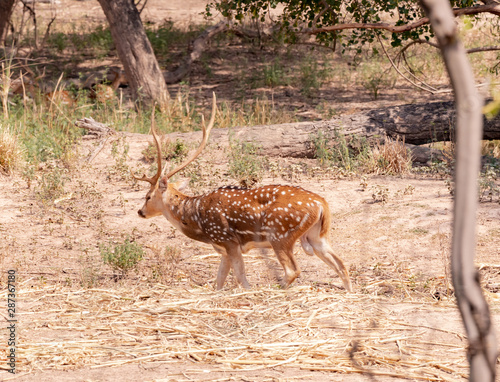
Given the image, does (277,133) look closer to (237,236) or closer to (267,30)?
(237,236)

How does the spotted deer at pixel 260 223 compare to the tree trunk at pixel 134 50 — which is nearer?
the spotted deer at pixel 260 223

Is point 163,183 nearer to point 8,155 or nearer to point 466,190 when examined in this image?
point 8,155

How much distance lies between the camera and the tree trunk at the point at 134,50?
13.1m

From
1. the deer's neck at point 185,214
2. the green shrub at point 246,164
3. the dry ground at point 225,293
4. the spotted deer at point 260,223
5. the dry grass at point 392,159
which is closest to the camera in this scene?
A: the dry ground at point 225,293

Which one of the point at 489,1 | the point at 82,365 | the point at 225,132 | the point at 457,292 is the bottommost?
the point at 82,365

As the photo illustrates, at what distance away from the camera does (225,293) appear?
18.3 ft

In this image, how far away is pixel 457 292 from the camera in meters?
1.55

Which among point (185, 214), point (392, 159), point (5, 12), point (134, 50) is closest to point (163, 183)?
point (185, 214)

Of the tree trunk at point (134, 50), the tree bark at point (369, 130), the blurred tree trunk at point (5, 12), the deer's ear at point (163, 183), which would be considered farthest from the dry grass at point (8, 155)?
Result: the blurred tree trunk at point (5, 12)

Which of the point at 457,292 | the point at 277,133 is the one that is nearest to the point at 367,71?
the point at 277,133

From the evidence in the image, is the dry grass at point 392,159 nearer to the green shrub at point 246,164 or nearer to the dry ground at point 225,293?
the dry ground at point 225,293

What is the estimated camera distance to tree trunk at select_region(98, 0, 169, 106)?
1309 cm

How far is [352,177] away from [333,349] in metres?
5.02

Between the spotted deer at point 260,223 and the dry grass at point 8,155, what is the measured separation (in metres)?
3.73
